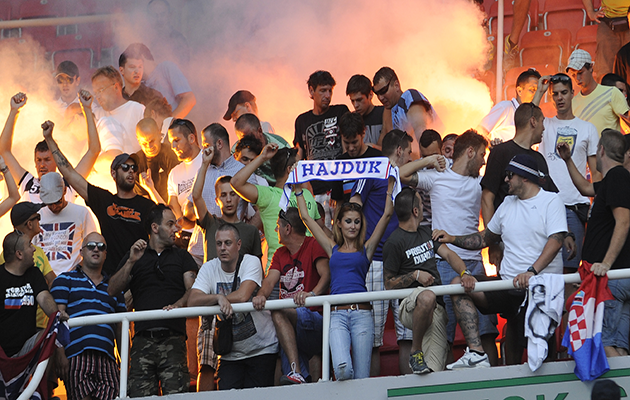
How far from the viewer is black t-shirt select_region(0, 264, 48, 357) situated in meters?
6.30

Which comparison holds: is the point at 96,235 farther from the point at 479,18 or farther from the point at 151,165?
the point at 479,18

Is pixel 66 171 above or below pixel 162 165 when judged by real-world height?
below

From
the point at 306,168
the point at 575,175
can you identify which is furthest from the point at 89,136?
the point at 575,175

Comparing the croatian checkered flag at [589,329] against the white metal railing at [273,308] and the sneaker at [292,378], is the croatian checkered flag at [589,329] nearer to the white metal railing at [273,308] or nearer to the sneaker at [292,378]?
the white metal railing at [273,308]

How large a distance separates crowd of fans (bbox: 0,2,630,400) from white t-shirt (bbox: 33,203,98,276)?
14mm

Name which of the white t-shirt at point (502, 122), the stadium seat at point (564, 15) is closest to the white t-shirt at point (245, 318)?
the white t-shirt at point (502, 122)

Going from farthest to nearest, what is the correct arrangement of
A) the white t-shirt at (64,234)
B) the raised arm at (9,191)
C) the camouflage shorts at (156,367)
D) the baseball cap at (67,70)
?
the baseball cap at (67,70)
the raised arm at (9,191)
the white t-shirt at (64,234)
the camouflage shorts at (156,367)

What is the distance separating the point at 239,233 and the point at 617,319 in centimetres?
288

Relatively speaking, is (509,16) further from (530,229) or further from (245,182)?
(530,229)

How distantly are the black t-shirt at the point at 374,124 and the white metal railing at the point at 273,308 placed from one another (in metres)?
2.53

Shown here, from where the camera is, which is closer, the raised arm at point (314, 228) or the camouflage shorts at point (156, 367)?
the camouflage shorts at point (156, 367)

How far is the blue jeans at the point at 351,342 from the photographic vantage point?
19.5 feet

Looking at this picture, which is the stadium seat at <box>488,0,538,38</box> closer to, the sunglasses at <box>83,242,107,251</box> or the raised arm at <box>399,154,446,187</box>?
the raised arm at <box>399,154,446,187</box>

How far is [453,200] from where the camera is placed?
22.0ft
